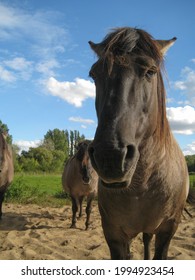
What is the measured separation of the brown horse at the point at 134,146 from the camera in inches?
83.0

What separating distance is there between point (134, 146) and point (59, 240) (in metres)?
5.14

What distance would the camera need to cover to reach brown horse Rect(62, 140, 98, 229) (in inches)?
336

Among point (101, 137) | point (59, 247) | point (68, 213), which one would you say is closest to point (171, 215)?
point (101, 137)

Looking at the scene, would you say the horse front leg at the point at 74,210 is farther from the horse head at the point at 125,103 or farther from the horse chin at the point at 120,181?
the horse chin at the point at 120,181

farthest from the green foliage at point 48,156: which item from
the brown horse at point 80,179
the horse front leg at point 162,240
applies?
the horse front leg at point 162,240

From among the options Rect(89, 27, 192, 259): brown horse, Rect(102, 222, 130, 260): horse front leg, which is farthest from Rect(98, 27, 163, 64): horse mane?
Rect(102, 222, 130, 260): horse front leg

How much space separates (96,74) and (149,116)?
61cm

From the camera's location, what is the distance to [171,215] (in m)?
3.23

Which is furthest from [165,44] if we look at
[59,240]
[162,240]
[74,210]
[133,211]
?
[74,210]

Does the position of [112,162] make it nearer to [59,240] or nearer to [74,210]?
[59,240]

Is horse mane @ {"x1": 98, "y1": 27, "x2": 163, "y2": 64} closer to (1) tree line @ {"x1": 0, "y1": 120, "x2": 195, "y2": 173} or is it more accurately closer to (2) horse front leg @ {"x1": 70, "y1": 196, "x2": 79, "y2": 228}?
(2) horse front leg @ {"x1": 70, "y1": 196, "x2": 79, "y2": 228}

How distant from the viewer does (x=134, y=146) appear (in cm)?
215

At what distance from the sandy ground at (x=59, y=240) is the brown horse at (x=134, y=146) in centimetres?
250
